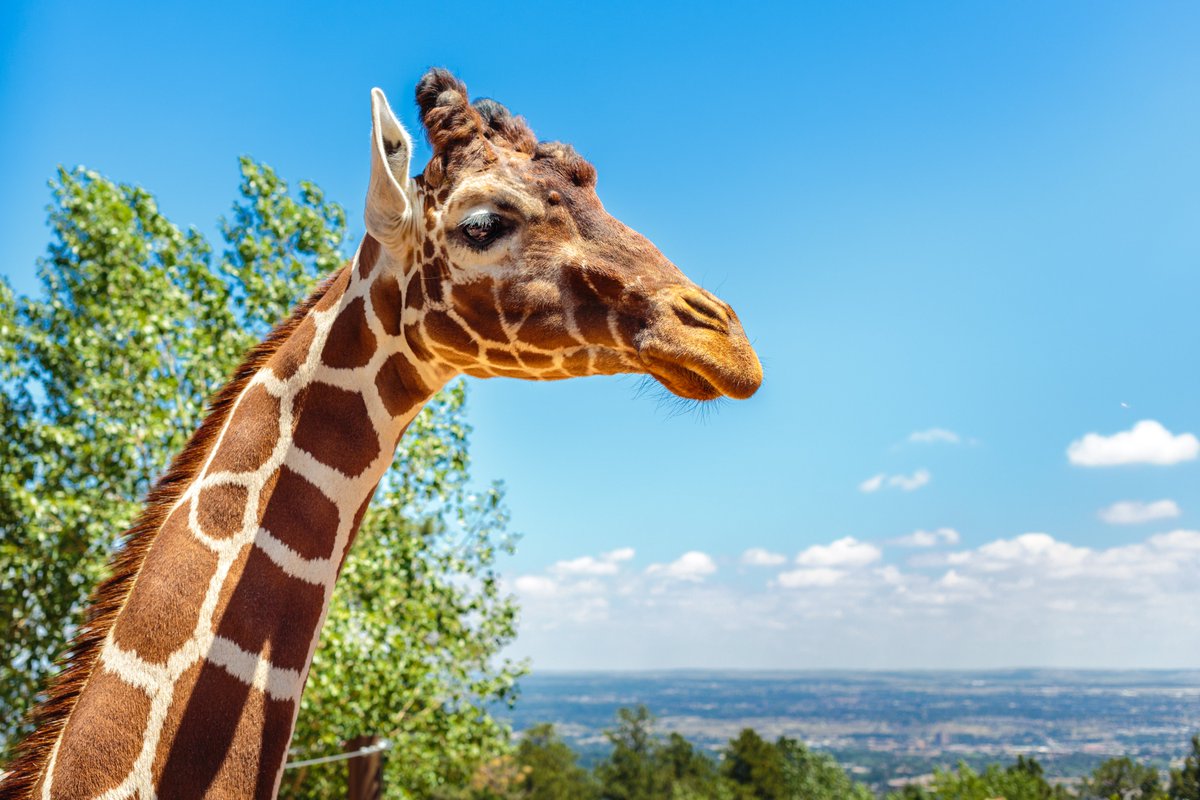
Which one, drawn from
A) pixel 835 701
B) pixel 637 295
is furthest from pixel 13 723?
pixel 835 701

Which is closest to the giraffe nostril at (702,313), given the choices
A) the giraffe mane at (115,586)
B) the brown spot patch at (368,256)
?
the brown spot patch at (368,256)

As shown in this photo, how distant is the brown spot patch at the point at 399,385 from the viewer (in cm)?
277

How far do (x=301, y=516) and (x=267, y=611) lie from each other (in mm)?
287

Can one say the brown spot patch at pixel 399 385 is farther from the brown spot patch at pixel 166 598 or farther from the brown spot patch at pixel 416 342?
the brown spot patch at pixel 166 598

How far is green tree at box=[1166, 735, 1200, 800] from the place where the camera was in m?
30.2

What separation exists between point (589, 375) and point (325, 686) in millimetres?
8642

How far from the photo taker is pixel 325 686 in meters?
10.0

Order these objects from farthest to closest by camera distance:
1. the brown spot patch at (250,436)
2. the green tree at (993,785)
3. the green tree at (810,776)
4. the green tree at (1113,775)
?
the green tree at (810,776), the green tree at (1113,775), the green tree at (993,785), the brown spot patch at (250,436)

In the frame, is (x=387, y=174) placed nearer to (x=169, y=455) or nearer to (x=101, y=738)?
(x=101, y=738)

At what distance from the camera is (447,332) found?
2.77 m

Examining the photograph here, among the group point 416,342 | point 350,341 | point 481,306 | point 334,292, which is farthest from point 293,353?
point 481,306

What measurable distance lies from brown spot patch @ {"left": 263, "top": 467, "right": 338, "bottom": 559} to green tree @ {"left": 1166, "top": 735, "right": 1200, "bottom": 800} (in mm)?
35812

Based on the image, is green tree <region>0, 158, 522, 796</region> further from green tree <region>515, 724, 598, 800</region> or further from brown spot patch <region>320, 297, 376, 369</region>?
green tree <region>515, 724, 598, 800</region>

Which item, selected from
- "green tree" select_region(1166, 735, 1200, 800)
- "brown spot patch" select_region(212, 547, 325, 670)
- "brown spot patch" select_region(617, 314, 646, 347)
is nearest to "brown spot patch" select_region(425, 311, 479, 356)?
"brown spot patch" select_region(617, 314, 646, 347)
